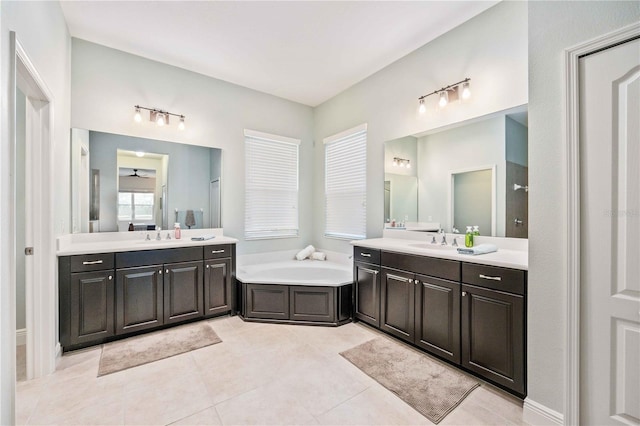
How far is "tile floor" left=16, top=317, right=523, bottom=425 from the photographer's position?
1709mm

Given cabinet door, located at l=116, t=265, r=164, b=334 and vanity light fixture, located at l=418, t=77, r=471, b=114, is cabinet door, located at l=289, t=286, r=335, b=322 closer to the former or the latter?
cabinet door, located at l=116, t=265, r=164, b=334

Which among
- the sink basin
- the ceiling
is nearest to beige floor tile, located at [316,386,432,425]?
the sink basin

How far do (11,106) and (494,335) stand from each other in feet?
10.3

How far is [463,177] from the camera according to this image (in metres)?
2.73

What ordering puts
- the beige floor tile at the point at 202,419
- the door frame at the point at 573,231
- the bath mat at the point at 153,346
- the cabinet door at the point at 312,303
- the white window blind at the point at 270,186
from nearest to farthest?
the door frame at the point at 573,231, the beige floor tile at the point at 202,419, the bath mat at the point at 153,346, the cabinet door at the point at 312,303, the white window blind at the point at 270,186

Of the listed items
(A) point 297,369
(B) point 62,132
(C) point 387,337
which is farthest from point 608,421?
(B) point 62,132

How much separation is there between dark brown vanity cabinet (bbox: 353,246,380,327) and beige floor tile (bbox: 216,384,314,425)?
1301 millimetres

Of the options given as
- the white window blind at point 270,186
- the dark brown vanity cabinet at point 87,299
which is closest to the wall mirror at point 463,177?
the white window blind at point 270,186

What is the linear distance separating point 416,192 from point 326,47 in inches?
74.2

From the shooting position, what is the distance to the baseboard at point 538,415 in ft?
5.19

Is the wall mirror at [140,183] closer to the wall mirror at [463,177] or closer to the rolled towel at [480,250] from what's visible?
the wall mirror at [463,177]

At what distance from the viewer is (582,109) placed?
1.52 metres

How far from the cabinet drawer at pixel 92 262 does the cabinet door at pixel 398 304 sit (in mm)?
2637

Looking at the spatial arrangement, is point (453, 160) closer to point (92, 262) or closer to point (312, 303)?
point (312, 303)
